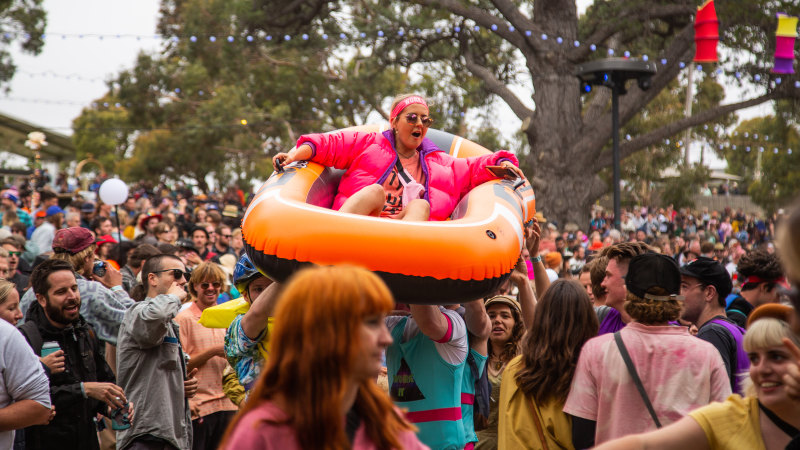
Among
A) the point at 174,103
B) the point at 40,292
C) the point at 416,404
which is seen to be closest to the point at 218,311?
the point at 40,292

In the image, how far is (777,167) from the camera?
28.5 meters

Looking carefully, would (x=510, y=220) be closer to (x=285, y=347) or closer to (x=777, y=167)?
(x=285, y=347)

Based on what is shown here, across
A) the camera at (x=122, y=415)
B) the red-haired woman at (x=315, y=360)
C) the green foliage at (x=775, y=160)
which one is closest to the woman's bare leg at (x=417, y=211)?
the camera at (x=122, y=415)

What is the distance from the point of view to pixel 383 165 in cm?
479

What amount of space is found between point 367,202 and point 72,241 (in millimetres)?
2255

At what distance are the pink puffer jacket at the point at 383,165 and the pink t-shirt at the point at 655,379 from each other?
1.78 meters

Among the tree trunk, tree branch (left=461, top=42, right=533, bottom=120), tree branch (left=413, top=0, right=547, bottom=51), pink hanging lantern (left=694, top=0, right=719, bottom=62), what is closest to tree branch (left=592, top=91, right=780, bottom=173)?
the tree trunk

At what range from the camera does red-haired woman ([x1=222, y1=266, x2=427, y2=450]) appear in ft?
6.17

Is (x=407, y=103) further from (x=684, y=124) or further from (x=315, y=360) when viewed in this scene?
(x=684, y=124)

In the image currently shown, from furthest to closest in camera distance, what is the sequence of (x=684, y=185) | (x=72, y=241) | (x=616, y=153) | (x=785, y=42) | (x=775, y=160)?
(x=775, y=160), (x=684, y=185), (x=785, y=42), (x=616, y=153), (x=72, y=241)

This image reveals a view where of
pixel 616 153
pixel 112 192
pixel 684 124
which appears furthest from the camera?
pixel 684 124

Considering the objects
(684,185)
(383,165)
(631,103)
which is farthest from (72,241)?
(684,185)

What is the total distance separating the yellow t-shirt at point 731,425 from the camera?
7.83 feet

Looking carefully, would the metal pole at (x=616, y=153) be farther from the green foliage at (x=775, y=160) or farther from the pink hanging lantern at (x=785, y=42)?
the green foliage at (x=775, y=160)
